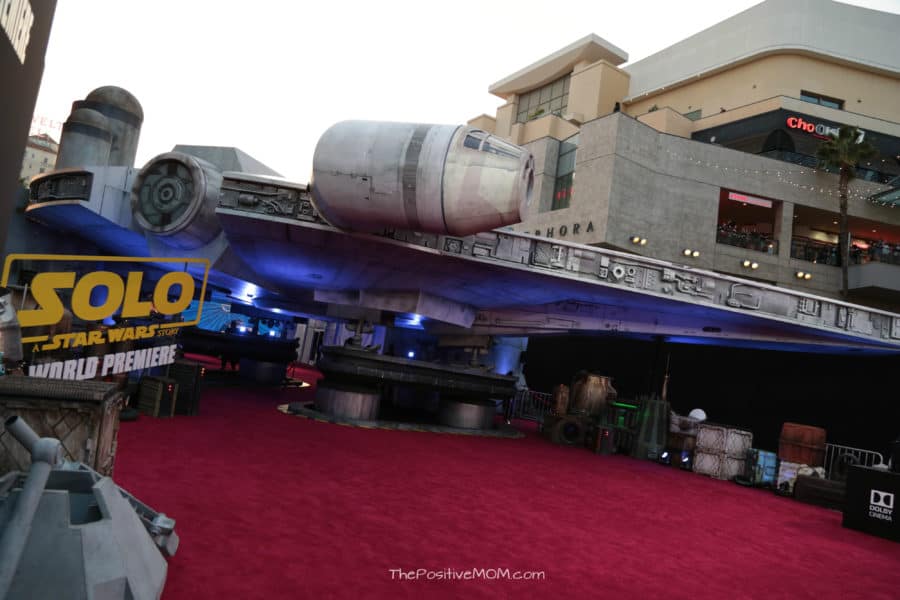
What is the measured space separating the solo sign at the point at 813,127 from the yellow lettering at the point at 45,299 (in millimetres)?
43115

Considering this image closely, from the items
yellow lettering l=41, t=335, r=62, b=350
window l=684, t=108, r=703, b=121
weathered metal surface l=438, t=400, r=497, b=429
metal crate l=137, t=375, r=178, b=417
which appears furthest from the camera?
window l=684, t=108, r=703, b=121

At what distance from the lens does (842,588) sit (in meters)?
6.87

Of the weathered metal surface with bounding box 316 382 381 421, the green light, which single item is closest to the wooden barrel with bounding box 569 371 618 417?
the green light

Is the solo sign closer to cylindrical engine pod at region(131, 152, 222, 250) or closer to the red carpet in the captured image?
the red carpet

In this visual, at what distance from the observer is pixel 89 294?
9.80 meters

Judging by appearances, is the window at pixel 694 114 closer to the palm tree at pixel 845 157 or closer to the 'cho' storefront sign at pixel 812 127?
the 'cho' storefront sign at pixel 812 127

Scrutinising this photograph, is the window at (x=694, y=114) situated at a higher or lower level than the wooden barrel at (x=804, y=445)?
higher

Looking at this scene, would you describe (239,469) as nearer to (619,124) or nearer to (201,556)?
(201,556)

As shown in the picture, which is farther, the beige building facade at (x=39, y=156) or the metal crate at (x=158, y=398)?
the beige building facade at (x=39, y=156)

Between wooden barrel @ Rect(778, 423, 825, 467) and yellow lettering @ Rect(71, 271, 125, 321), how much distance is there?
1696 centimetres

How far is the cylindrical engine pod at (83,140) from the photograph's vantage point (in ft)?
71.5

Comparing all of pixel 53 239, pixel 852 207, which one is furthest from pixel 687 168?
pixel 53 239

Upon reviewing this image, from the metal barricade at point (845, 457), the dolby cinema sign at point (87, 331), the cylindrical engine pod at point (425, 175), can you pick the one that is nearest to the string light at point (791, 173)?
the metal barricade at point (845, 457)

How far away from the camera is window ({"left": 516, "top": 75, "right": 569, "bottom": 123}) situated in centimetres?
5184
